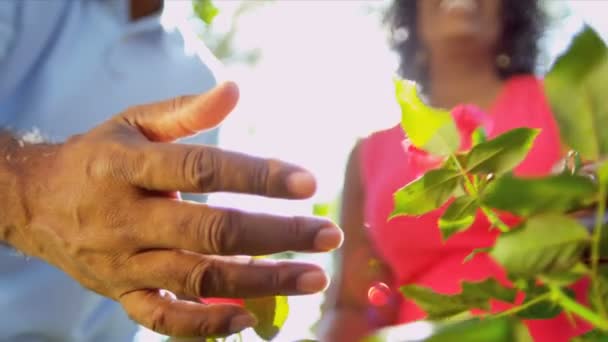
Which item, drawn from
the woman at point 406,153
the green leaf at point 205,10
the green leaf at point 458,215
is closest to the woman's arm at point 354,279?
the woman at point 406,153

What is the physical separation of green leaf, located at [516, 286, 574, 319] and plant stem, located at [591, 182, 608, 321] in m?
0.03

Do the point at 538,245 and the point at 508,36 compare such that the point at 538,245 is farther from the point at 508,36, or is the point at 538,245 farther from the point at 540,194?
the point at 508,36

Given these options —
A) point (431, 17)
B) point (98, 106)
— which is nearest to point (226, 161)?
point (98, 106)

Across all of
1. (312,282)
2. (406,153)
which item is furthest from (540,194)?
(406,153)

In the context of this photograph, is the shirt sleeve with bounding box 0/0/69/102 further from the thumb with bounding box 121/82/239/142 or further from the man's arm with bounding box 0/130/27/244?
the thumb with bounding box 121/82/239/142

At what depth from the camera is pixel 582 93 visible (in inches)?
10.8

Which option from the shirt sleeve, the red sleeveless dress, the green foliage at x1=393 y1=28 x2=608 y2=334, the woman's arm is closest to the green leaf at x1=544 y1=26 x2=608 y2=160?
the green foliage at x1=393 y1=28 x2=608 y2=334

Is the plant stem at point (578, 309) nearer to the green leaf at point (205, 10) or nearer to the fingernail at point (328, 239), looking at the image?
the fingernail at point (328, 239)

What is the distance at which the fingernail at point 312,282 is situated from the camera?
452 mm

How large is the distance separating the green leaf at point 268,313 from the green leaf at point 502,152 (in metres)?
0.18

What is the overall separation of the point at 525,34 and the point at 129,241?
2.95ft

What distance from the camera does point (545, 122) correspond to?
2.98 ft

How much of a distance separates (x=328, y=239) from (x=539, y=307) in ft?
0.47

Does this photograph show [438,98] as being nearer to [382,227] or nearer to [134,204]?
[382,227]
